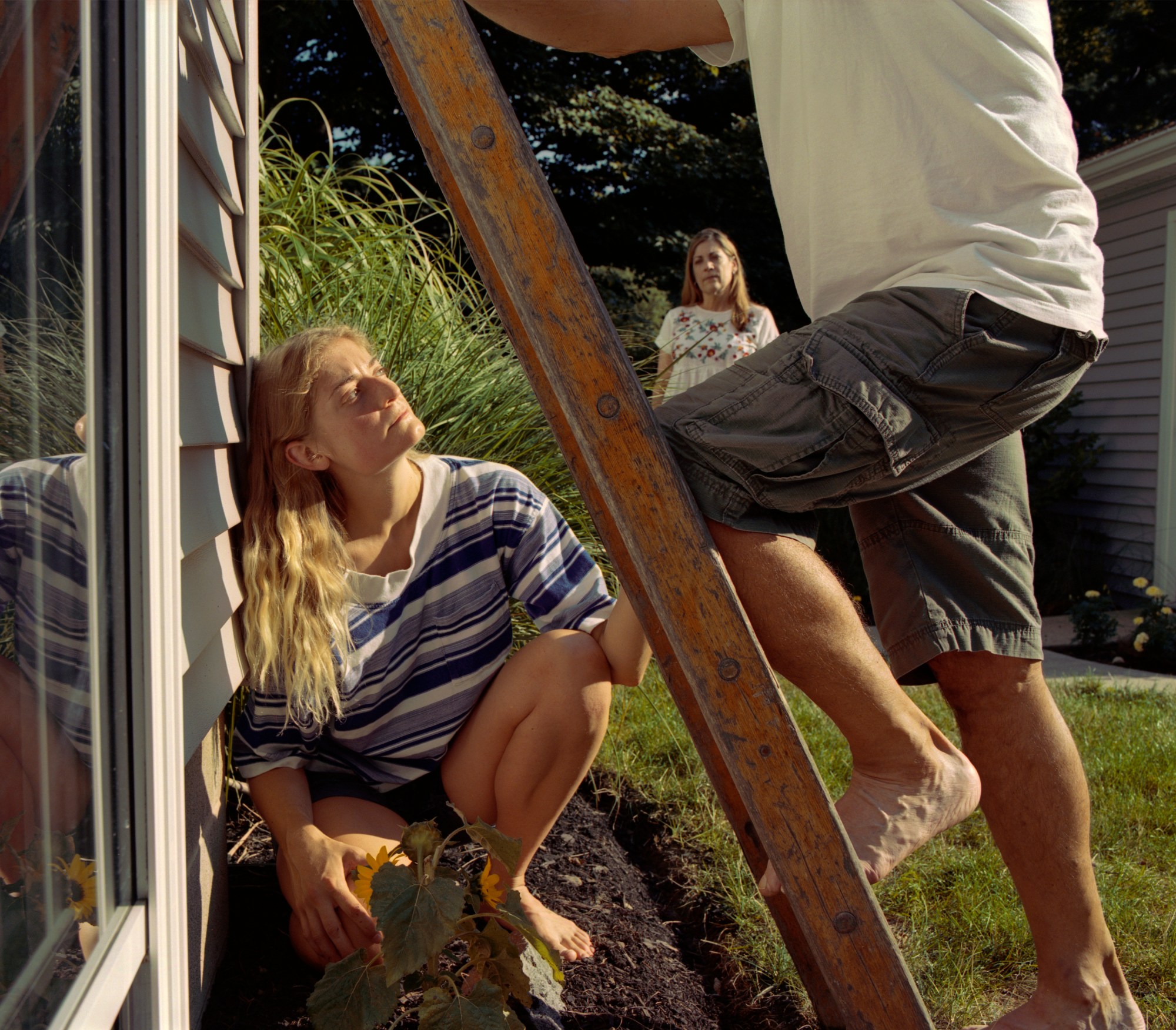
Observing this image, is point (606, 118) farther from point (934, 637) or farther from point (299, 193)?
point (934, 637)

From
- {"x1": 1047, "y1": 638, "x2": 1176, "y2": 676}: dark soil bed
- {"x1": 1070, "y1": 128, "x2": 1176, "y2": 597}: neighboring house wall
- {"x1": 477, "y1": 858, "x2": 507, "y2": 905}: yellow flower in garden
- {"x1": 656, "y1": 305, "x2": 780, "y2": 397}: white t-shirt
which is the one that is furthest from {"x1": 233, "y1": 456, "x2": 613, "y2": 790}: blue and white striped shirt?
{"x1": 1070, "y1": 128, "x2": 1176, "y2": 597}: neighboring house wall

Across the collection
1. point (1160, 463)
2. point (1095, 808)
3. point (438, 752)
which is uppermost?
point (438, 752)

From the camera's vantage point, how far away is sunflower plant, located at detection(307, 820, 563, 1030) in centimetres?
129

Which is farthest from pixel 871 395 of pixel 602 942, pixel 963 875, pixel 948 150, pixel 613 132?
pixel 613 132

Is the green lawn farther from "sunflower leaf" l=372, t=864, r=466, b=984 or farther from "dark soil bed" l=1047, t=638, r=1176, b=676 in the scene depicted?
"dark soil bed" l=1047, t=638, r=1176, b=676

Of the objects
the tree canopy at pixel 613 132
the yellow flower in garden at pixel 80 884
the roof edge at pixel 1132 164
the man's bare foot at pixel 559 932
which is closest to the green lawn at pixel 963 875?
the man's bare foot at pixel 559 932

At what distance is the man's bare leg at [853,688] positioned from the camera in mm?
1338

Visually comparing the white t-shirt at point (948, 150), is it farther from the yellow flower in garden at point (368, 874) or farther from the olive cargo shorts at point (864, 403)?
the yellow flower in garden at point (368, 874)

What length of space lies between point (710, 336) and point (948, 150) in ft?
12.3

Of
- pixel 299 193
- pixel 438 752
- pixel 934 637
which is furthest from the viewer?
pixel 299 193

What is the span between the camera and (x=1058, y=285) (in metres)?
1.36

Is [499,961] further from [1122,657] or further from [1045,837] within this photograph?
[1122,657]

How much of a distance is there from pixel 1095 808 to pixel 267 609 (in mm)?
2078

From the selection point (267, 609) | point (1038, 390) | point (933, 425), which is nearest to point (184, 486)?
point (267, 609)
